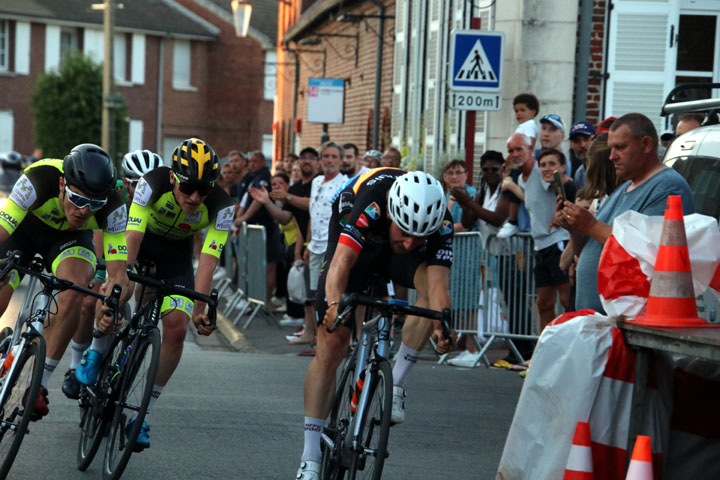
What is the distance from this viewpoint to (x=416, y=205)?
5.70 metres

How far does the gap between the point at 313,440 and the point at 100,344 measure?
1940 mm

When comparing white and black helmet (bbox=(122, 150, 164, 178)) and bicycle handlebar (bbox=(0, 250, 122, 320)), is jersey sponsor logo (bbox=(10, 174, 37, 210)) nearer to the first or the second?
bicycle handlebar (bbox=(0, 250, 122, 320))

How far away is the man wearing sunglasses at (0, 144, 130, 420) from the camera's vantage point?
6289mm

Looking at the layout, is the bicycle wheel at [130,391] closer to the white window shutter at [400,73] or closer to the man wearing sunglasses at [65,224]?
the man wearing sunglasses at [65,224]

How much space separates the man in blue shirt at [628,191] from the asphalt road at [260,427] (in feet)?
4.75

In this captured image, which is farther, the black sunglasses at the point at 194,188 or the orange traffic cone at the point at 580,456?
the black sunglasses at the point at 194,188

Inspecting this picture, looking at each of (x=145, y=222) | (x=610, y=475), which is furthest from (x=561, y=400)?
(x=145, y=222)

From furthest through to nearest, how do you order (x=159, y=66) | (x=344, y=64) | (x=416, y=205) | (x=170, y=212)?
(x=159, y=66) < (x=344, y=64) < (x=170, y=212) < (x=416, y=205)

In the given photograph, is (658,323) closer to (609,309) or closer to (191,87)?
(609,309)

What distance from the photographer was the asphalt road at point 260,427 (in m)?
7.12

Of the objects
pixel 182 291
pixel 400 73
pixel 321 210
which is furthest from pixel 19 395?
pixel 400 73

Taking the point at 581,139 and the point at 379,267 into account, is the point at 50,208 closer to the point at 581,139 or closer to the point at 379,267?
the point at 379,267

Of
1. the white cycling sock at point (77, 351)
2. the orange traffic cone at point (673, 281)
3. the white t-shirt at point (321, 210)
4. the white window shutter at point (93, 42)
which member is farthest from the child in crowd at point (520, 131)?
the white window shutter at point (93, 42)

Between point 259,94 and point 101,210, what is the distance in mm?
55145
